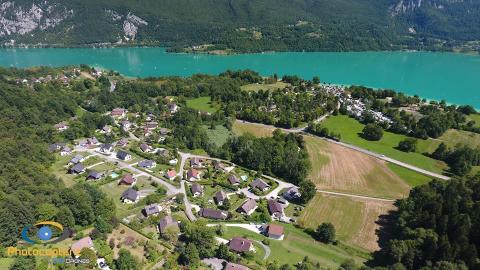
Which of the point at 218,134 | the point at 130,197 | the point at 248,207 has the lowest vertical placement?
the point at 248,207

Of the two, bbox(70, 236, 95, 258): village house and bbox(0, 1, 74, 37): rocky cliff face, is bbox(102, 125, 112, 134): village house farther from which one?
bbox(0, 1, 74, 37): rocky cliff face

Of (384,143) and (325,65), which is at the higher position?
(325,65)

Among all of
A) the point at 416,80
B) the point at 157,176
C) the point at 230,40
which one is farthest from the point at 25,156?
the point at 230,40

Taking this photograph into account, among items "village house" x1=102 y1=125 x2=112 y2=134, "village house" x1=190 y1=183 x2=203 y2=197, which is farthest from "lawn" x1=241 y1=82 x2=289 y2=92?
"village house" x1=190 y1=183 x2=203 y2=197

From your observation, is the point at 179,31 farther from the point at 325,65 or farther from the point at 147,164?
the point at 147,164

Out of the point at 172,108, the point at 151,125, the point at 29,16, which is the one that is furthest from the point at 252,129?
the point at 29,16

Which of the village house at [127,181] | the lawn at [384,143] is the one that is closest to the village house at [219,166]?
the village house at [127,181]

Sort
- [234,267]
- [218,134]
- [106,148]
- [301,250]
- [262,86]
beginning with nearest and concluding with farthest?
[234,267]
[301,250]
[106,148]
[218,134]
[262,86]

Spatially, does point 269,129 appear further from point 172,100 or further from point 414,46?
point 414,46
